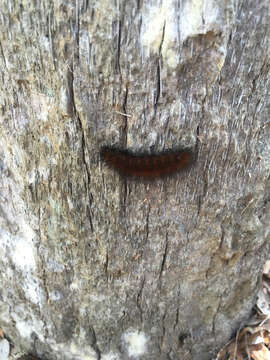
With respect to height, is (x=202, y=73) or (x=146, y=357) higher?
(x=202, y=73)

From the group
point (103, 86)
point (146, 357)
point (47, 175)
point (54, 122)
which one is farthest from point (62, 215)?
point (146, 357)

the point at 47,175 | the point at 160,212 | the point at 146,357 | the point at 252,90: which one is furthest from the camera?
the point at 146,357

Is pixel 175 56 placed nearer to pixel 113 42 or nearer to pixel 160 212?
pixel 113 42

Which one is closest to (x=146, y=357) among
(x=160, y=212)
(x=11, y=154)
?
(x=160, y=212)

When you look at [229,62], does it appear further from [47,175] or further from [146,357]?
[146,357]

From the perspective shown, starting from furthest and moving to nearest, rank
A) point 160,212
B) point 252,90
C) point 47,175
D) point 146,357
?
point 146,357 < point 160,212 < point 47,175 < point 252,90

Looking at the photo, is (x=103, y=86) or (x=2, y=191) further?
(x=2, y=191)

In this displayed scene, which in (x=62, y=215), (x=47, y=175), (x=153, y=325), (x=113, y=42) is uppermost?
(x=113, y=42)
